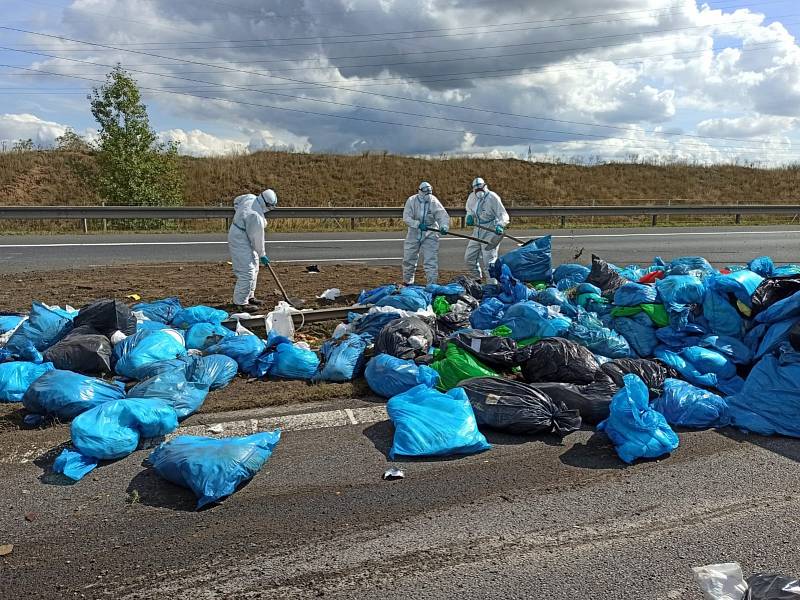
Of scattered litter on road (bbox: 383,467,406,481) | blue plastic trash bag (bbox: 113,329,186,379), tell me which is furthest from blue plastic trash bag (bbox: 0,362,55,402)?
scattered litter on road (bbox: 383,467,406,481)

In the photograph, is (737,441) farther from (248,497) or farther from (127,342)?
(127,342)

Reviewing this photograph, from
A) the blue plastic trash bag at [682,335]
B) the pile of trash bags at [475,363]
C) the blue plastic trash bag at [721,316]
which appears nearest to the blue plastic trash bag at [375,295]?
the pile of trash bags at [475,363]

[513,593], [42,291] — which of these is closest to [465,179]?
[42,291]

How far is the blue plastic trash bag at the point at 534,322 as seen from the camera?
522cm

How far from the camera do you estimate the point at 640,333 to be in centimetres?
523

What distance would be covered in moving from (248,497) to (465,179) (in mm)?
31823

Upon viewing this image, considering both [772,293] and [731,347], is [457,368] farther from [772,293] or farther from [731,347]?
[772,293]

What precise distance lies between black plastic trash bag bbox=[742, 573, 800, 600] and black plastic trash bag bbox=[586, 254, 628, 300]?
4488 millimetres

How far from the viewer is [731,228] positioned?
1894 centimetres

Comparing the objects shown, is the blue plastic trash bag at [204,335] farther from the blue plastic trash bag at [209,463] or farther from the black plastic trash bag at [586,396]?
the black plastic trash bag at [586,396]

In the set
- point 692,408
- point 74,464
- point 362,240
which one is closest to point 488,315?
point 692,408

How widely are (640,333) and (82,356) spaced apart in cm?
491

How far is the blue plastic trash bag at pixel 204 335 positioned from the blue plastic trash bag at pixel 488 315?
7.99 feet

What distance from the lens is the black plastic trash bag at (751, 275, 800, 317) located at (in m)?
4.81
